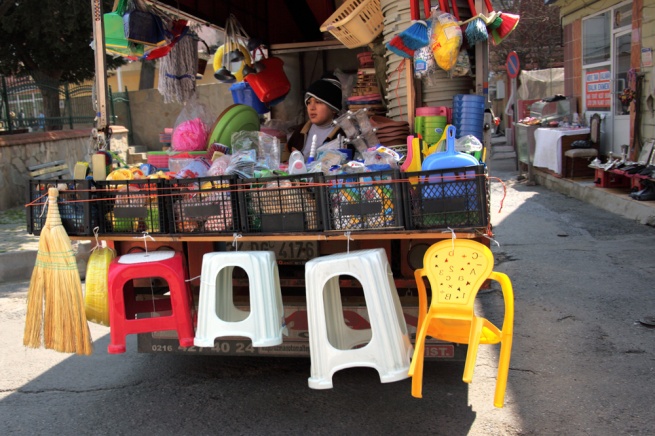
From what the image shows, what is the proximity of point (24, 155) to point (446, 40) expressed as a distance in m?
9.61

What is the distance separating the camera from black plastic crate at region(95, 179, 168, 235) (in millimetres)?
3584

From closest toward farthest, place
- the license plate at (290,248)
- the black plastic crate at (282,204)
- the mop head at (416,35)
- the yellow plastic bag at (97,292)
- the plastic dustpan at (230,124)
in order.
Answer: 1. the black plastic crate at (282,204)
2. the yellow plastic bag at (97,292)
3. the mop head at (416,35)
4. the license plate at (290,248)
5. the plastic dustpan at (230,124)

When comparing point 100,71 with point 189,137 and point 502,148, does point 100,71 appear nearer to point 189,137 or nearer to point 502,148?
point 189,137

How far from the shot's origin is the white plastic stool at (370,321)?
122 inches

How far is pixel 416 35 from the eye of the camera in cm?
395

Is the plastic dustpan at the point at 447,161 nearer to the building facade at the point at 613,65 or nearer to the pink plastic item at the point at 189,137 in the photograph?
the pink plastic item at the point at 189,137

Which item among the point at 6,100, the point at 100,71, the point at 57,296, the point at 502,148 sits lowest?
the point at 57,296

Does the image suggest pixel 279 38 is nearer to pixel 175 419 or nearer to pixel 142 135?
pixel 175 419

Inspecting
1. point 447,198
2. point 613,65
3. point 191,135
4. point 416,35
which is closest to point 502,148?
point 613,65

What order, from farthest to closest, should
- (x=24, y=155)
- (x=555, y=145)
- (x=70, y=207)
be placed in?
(x=555, y=145) → (x=24, y=155) → (x=70, y=207)

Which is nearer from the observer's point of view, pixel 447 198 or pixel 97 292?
pixel 447 198

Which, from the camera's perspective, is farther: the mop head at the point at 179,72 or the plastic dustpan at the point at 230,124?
the mop head at the point at 179,72

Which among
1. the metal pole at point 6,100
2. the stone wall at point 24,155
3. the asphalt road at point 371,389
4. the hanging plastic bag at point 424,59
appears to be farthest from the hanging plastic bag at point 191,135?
the metal pole at point 6,100

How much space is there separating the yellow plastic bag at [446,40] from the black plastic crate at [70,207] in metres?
2.20
